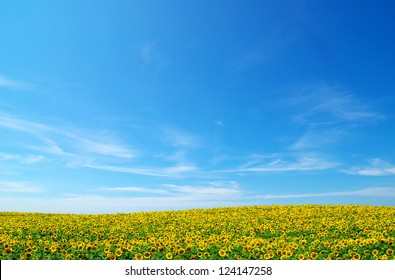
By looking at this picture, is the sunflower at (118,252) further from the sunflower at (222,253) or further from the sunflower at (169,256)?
the sunflower at (222,253)

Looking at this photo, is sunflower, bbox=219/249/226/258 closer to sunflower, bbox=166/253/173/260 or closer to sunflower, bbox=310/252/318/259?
sunflower, bbox=166/253/173/260

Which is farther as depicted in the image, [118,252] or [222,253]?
[118,252]

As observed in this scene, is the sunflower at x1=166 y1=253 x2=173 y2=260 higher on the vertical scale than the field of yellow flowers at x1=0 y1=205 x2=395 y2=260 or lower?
lower

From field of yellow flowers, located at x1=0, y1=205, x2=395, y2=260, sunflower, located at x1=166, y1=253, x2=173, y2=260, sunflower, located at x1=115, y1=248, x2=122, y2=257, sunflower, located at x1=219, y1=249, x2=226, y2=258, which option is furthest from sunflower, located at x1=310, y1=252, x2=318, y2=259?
sunflower, located at x1=115, y1=248, x2=122, y2=257

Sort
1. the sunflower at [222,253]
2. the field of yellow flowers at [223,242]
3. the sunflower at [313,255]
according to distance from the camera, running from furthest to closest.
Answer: the field of yellow flowers at [223,242] < the sunflower at [222,253] < the sunflower at [313,255]

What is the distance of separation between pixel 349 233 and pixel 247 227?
4.88 metres

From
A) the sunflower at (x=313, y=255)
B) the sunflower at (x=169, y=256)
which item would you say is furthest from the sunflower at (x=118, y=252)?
the sunflower at (x=313, y=255)

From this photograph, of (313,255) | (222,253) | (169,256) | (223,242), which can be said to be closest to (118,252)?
(169,256)

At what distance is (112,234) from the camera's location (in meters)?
19.2

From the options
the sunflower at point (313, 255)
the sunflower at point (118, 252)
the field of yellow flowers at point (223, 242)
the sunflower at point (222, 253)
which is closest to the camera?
the sunflower at point (313, 255)

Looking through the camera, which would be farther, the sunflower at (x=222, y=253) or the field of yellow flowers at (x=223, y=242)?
the field of yellow flowers at (x=223, y=242)

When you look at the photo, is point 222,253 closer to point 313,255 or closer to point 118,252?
point 313,255
